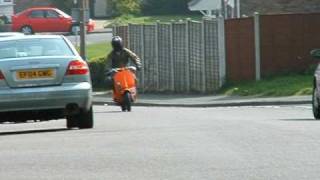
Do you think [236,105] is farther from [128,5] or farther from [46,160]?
[128,5]

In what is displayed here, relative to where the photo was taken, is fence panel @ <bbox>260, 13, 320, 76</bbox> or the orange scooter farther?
fence panel @ <bbox>260, 13, 320, 76</bbox>

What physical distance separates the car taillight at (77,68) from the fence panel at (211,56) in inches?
750

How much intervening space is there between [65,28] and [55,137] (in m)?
45.3

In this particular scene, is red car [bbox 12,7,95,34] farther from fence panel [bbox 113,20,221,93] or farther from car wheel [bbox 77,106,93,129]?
car wheel [bbox 77,106,93,129]

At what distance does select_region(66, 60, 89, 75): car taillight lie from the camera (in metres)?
16.3

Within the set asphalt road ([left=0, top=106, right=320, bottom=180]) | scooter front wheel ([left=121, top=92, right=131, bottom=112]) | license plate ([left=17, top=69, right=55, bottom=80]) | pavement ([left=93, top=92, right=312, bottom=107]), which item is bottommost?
pavement ([left=93, top=92, right=312, bottom=107])

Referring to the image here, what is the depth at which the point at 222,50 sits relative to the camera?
116 ft

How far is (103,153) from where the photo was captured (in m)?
13.0

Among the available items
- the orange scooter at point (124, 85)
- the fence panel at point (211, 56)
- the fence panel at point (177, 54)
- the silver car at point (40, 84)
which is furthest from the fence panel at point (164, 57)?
the silver car at point (40, 84)

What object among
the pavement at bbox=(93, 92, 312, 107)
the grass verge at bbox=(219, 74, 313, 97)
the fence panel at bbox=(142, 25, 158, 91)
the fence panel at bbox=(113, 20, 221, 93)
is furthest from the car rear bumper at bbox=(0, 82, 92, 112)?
the fence panel at bbox=(142, 25, 158, 91)

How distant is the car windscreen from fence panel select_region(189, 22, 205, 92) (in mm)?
19339

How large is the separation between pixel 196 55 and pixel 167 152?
77.3 feet

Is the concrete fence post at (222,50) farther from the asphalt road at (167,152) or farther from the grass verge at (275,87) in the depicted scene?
the asphalt road at (167,152)

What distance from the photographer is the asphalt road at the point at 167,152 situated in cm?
1118
